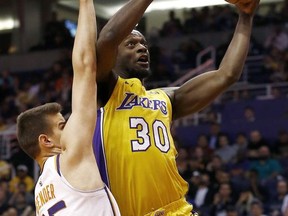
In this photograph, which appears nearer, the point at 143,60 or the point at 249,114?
the point at 143,60

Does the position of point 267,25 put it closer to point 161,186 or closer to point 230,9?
point 230,9

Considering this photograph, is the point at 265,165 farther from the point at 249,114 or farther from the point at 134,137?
the point at 134,137

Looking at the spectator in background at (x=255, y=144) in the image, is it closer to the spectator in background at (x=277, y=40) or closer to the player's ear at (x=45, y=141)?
the spectator in background at (x=277, y=40)

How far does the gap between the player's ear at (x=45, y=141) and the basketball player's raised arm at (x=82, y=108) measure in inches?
15.2

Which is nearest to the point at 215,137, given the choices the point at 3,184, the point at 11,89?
the point at 3,184

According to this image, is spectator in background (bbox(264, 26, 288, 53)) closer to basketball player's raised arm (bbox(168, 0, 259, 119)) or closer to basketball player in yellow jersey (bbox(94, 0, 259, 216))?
basketball player's raised arm (bbox(168, 0, 259, 119))

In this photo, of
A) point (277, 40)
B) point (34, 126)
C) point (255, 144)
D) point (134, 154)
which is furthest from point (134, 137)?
point (277, 40)

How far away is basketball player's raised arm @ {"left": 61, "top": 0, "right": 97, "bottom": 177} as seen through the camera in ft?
13.4

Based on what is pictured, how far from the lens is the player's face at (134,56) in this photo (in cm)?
488

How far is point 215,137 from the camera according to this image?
47.2 feet

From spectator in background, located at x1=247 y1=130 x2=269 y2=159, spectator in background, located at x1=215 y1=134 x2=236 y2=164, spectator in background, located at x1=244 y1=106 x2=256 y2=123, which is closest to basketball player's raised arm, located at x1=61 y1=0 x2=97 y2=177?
spectator in background, located at x1=247 y1=130 x2=269 y2=159

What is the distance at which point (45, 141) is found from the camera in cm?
455

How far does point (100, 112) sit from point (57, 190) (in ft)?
2.37

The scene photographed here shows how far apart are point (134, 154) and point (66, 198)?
642mm
